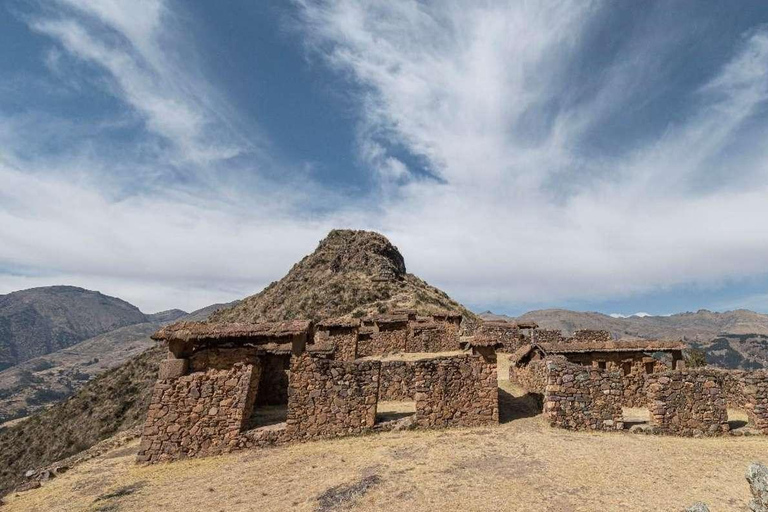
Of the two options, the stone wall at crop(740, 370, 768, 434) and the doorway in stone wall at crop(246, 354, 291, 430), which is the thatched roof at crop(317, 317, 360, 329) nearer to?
the doorway in stone wall at crop(246, 354, 291, 430)

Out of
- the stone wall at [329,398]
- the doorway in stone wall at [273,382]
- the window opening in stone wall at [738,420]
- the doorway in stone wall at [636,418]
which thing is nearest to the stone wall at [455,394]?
the stone wall at [329,398]

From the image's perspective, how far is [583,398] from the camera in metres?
13.2

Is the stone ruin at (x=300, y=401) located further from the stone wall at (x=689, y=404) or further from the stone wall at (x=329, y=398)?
the stone wall at (x=689, y=404)

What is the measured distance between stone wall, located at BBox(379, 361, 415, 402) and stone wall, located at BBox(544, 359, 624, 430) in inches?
246

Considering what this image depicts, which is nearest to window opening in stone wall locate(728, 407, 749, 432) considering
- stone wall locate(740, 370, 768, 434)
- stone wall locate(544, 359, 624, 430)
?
stone wall locate(740, 370, 768, 434)

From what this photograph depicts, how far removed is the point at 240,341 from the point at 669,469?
46.6 feet

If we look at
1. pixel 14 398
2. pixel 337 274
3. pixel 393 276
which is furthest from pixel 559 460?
pixel 14 398

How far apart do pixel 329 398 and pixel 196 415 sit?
4560 millimetres

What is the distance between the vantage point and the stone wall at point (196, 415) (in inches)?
521

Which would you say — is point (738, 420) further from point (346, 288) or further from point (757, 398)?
point (346, 288)

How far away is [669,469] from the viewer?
9.84m

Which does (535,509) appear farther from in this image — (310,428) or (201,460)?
(201,460)

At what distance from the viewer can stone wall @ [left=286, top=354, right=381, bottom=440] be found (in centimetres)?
1334

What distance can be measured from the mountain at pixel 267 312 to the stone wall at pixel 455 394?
94.9 feet
